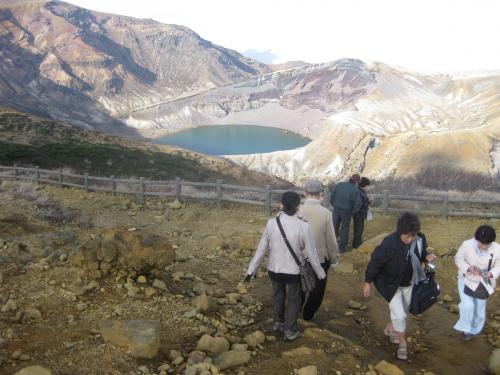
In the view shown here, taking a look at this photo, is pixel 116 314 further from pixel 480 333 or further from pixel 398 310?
pixel 480 333

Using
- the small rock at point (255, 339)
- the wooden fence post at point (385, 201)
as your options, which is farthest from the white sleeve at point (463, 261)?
the wooden fence post at point (385, 201)

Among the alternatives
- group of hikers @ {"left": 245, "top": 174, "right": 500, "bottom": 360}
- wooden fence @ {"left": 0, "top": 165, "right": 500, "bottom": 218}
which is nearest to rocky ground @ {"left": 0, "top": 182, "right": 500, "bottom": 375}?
group of hikers @ {"left": 245, "top": 174, "right": 500, "bottom": 360}

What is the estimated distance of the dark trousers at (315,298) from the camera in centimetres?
552

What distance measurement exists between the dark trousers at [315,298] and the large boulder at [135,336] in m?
1.93

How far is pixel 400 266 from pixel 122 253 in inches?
151

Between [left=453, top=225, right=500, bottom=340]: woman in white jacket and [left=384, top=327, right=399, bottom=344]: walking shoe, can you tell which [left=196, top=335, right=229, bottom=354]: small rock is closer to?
[left=384, top=327, right=399, bottom=344]: walking shoe

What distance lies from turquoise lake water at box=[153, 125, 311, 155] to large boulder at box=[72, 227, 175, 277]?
13012cm

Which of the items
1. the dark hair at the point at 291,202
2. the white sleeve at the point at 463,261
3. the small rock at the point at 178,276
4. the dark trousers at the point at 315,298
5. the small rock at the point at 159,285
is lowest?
the small rock at the point at 178,276

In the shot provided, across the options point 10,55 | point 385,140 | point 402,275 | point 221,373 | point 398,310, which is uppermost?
point 10,55

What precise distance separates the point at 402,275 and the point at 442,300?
300cm

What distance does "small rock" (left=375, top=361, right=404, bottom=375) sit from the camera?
4606 millimetres

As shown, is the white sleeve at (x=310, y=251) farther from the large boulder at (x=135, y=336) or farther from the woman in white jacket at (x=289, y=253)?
the large boulder at (x=135, y=336)

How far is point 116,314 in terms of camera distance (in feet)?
18.6

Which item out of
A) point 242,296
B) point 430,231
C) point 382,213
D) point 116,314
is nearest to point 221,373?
point 116,314
